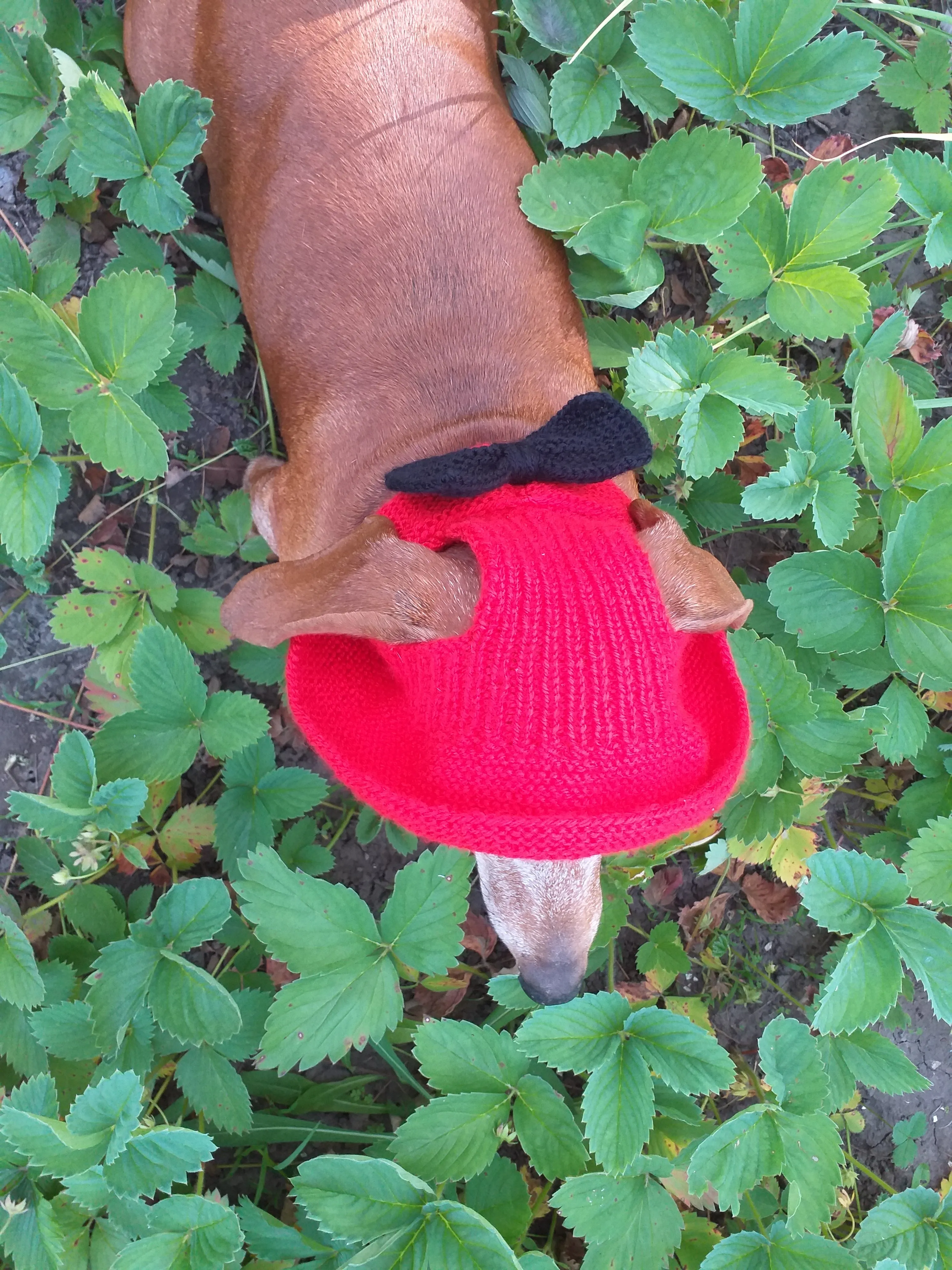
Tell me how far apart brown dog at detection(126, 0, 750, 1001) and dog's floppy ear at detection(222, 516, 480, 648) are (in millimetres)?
283

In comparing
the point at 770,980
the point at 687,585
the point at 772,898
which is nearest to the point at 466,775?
the point at 687,585

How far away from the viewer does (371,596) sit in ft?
4.56

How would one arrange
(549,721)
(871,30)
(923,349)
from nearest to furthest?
(549,721), (871,30), (923,349)

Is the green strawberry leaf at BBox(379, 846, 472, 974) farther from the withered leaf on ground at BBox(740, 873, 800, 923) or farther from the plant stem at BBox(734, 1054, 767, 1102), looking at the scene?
the withered leaf on ground at BBox(740, 873, 800, 923)

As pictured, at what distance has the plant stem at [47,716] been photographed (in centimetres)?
258

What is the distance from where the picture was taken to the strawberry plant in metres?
1.80

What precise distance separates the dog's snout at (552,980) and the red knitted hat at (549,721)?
71 centimetres

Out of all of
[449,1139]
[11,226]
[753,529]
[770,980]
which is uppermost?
[11,226]

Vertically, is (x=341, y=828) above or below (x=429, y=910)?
below

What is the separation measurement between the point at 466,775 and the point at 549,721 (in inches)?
6.1

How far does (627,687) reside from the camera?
131 cm

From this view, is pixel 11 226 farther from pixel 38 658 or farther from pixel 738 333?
pixel 738 333

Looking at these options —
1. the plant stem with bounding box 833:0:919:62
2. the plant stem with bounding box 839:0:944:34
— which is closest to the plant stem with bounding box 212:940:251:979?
the plant stem with bounding box 839:0:944:34

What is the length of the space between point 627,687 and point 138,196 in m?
1.75
